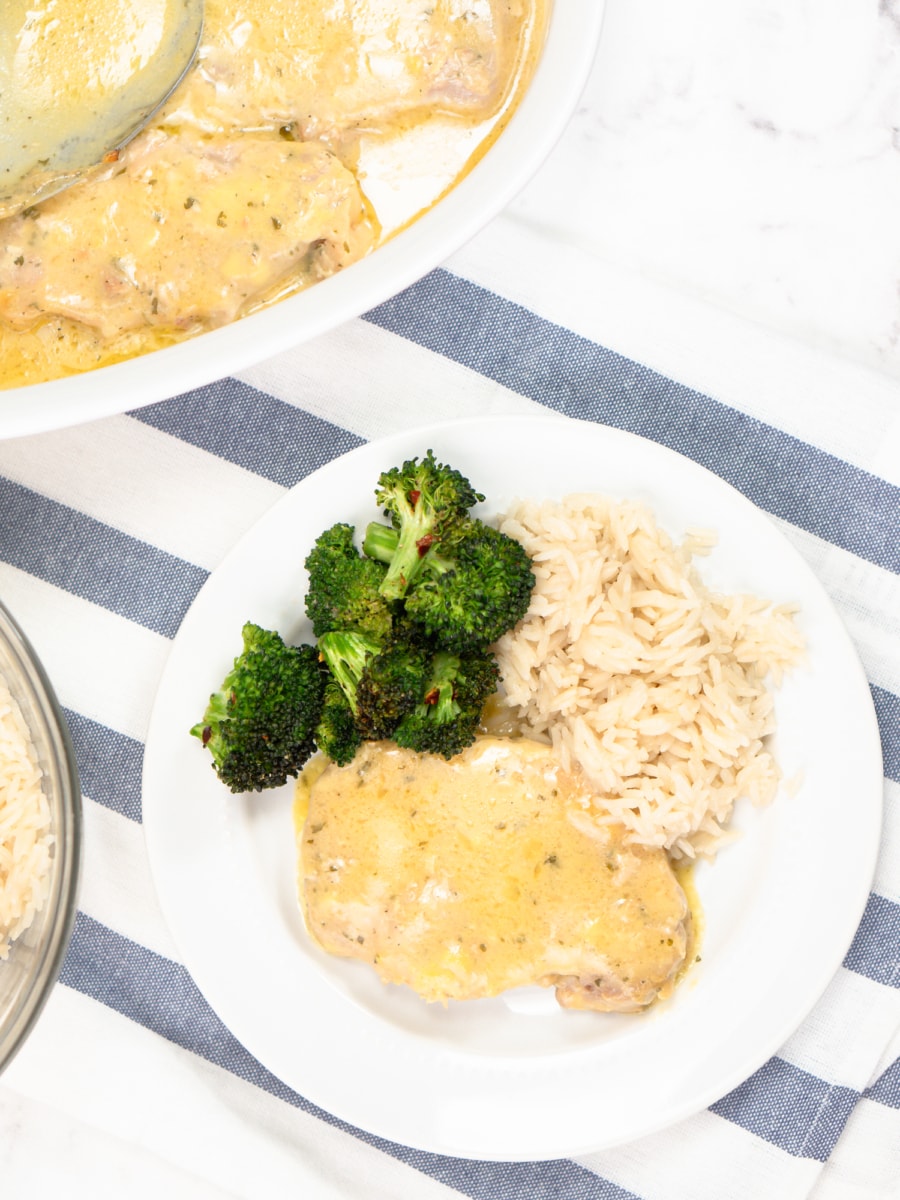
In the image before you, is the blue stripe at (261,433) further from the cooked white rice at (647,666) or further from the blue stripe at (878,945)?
the blue stripe at (878,945)

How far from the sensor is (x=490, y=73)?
2.26 meters

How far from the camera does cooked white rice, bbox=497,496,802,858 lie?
2354mm

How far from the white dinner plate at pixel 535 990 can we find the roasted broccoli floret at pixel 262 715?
0.37 ft


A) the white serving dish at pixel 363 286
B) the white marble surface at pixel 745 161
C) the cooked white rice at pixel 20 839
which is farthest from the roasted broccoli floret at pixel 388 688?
the white marble surface at pixel 745 161

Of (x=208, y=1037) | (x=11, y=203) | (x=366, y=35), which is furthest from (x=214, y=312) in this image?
(x=208, y=1037)

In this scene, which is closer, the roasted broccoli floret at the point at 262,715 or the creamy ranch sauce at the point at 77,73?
the creamy ranch sauce at the point at 77,73

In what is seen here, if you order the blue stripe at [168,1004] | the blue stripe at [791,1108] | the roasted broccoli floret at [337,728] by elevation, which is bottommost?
the blue stripe at [168,1004]

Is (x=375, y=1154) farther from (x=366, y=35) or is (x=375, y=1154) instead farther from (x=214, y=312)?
(x=366, y=35)

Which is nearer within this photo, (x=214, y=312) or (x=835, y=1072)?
(x=214, y=312)

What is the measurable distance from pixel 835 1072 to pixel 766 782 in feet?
2.46

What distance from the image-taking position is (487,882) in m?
2.39

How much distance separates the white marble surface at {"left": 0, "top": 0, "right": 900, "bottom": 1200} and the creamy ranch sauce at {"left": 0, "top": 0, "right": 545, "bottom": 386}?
A: 0.34 meters

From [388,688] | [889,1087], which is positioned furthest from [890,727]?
[388,688]

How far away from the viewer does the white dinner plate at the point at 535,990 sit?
238cm
